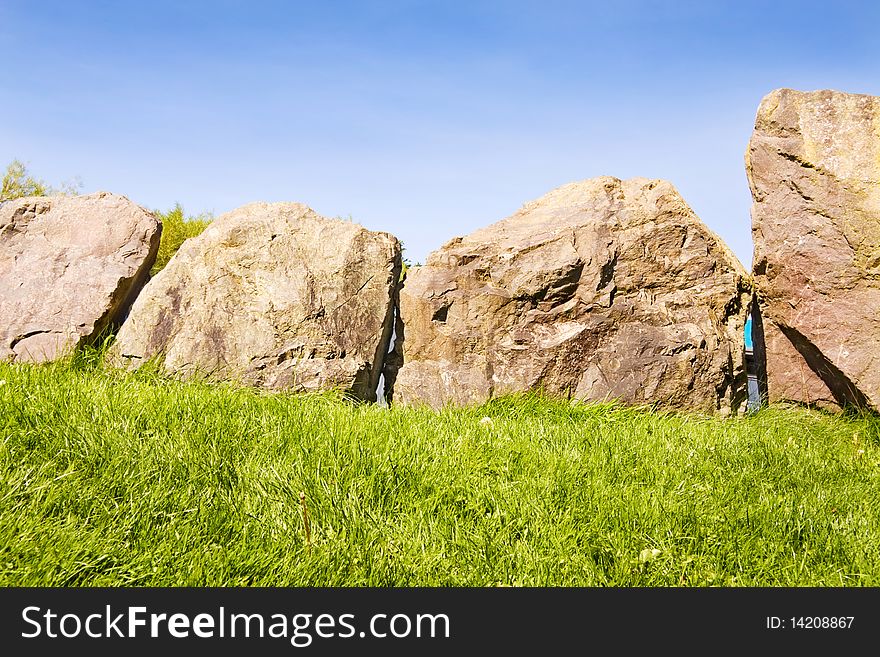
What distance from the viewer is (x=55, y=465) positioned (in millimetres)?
3141

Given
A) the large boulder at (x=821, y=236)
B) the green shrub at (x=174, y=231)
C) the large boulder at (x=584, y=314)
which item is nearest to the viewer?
the large boulder at (x=821, y=236)

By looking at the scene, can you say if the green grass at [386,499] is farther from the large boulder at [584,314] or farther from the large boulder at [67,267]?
the large boulder at [584,314]

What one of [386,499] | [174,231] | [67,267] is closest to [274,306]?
[67,267]

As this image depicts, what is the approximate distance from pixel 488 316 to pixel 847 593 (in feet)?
10.5

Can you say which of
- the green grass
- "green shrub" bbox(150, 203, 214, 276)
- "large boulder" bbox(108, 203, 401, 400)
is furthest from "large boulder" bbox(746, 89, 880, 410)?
"green shrub" bbox(150, 203, 214, 276)

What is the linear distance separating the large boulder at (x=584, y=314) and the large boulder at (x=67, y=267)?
212cm

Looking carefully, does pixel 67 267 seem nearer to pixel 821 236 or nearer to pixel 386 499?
pixel 386 499

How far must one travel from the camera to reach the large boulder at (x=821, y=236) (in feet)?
16.8

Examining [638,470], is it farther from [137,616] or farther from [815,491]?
[137,616]

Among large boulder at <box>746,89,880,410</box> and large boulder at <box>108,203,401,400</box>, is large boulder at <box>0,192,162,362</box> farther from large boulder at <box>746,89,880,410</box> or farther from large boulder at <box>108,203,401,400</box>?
large boulder at <box>746,89,880,410</box>

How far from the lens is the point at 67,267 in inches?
215

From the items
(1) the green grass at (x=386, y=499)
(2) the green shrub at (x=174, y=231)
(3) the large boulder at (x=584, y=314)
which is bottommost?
(1) the green grass at (x=386, y=499)

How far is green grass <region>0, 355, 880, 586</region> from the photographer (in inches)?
105

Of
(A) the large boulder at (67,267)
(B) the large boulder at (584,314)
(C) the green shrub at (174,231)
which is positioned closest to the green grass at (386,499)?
(A) the large boulder at (67,267)
